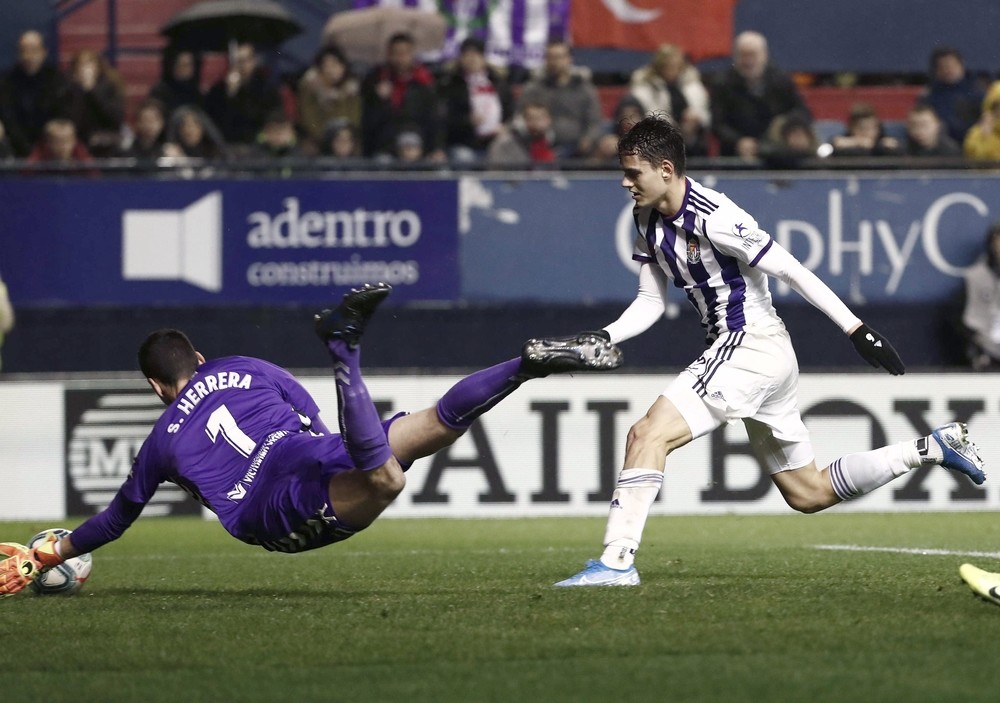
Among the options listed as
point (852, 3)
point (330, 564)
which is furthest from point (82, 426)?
point (852, 3)

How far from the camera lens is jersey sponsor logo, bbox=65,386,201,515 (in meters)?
12.7

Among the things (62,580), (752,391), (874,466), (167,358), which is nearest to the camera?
(167,358)

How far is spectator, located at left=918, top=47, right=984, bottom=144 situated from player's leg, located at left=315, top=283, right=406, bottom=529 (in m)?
10.0

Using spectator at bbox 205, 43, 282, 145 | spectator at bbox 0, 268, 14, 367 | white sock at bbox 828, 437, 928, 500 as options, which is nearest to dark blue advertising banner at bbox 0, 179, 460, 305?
spectator at bbox 0, 268, 14, 367

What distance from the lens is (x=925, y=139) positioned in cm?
1408

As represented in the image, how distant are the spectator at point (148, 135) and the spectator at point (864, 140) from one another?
600 cm

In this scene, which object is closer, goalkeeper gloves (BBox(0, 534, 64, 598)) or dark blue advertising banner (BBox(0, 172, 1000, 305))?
goalkeeper gloves (BBox(0, 534, 64, 598))

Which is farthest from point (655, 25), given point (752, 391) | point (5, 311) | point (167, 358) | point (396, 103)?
A: point (167, 358)

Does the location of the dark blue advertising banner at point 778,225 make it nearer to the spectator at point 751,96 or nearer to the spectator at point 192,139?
the spectator at point 751,96

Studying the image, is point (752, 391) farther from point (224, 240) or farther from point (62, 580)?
point (224, 240)

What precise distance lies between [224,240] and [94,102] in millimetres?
2223

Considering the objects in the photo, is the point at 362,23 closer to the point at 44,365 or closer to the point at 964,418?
the point at 44,365

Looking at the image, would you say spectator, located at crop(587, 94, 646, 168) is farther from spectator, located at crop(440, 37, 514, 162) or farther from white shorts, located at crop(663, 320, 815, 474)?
white shorts, located at crop(663, 320, 815, 474)

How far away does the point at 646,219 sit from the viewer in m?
7.39
